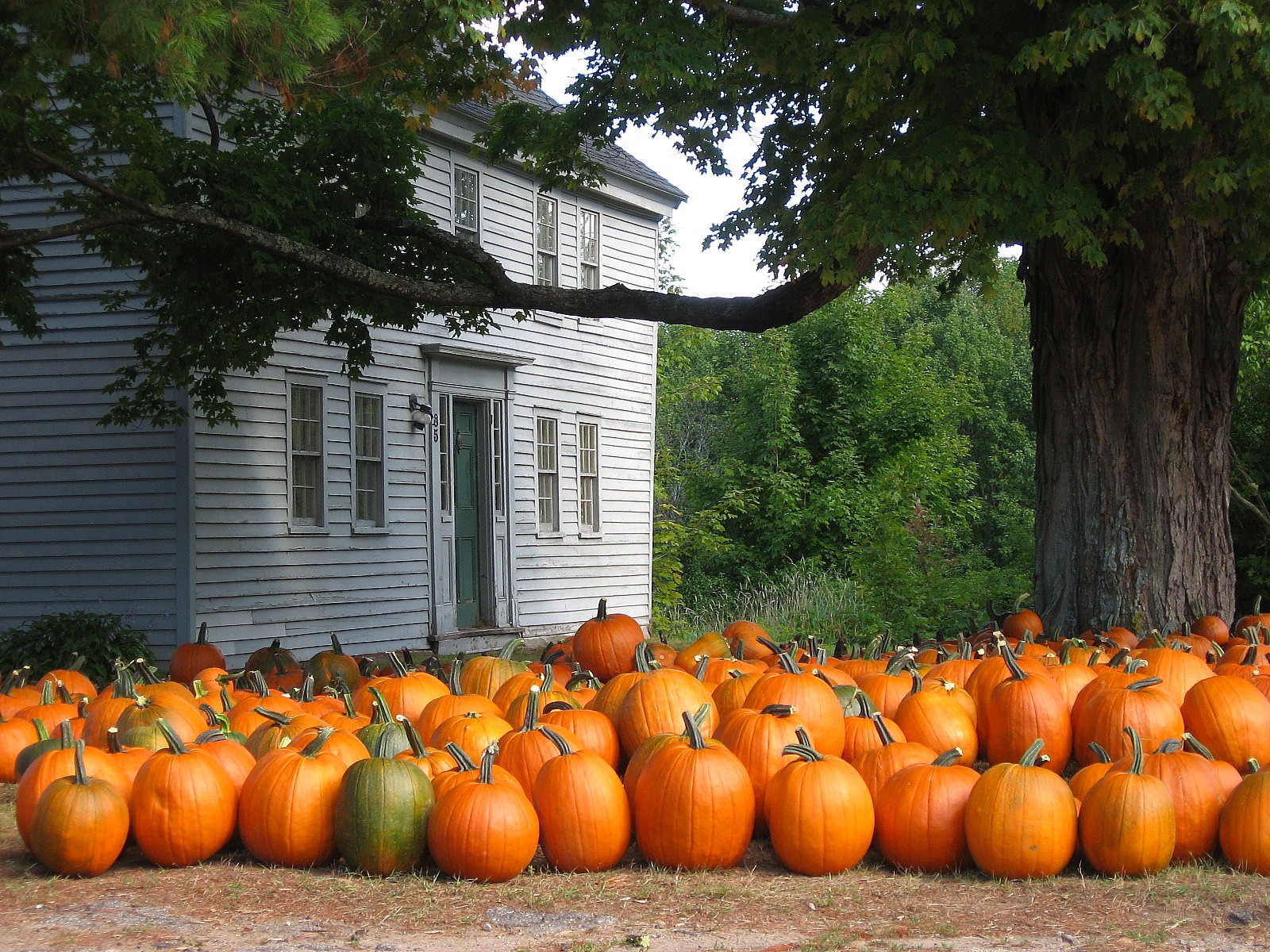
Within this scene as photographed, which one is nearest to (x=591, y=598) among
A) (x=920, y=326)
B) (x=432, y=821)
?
(x=432, y=821)

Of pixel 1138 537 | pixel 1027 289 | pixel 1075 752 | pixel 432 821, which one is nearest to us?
pixel 432 821

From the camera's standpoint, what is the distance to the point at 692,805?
14.1ft

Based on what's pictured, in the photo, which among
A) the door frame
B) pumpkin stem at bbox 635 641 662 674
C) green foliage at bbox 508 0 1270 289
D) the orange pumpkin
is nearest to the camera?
pumpkin stem at bbox 635 641 662 674

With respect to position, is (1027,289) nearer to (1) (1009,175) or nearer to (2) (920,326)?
(1) (1009,175)

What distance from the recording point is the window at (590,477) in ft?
59.2

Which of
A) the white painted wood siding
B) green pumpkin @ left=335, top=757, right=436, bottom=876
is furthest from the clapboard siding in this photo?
green pumpkin @ left=335, top=757, right=436, bottom=876

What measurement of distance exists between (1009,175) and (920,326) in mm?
26345

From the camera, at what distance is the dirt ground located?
3584 mm

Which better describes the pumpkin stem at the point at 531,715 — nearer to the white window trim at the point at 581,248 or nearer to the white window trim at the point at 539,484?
the white window trim at the point at 539,484

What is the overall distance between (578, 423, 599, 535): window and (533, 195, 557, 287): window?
7.47 feet

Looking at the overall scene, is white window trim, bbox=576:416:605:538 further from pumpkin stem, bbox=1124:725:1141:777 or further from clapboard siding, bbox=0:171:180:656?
pumpkin stem, bbox=1124:725:1141:777

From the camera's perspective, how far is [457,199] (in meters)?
15.4

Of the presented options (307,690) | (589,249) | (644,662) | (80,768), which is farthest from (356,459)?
(80,768)

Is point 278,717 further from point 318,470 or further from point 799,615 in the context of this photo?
point 799,615
